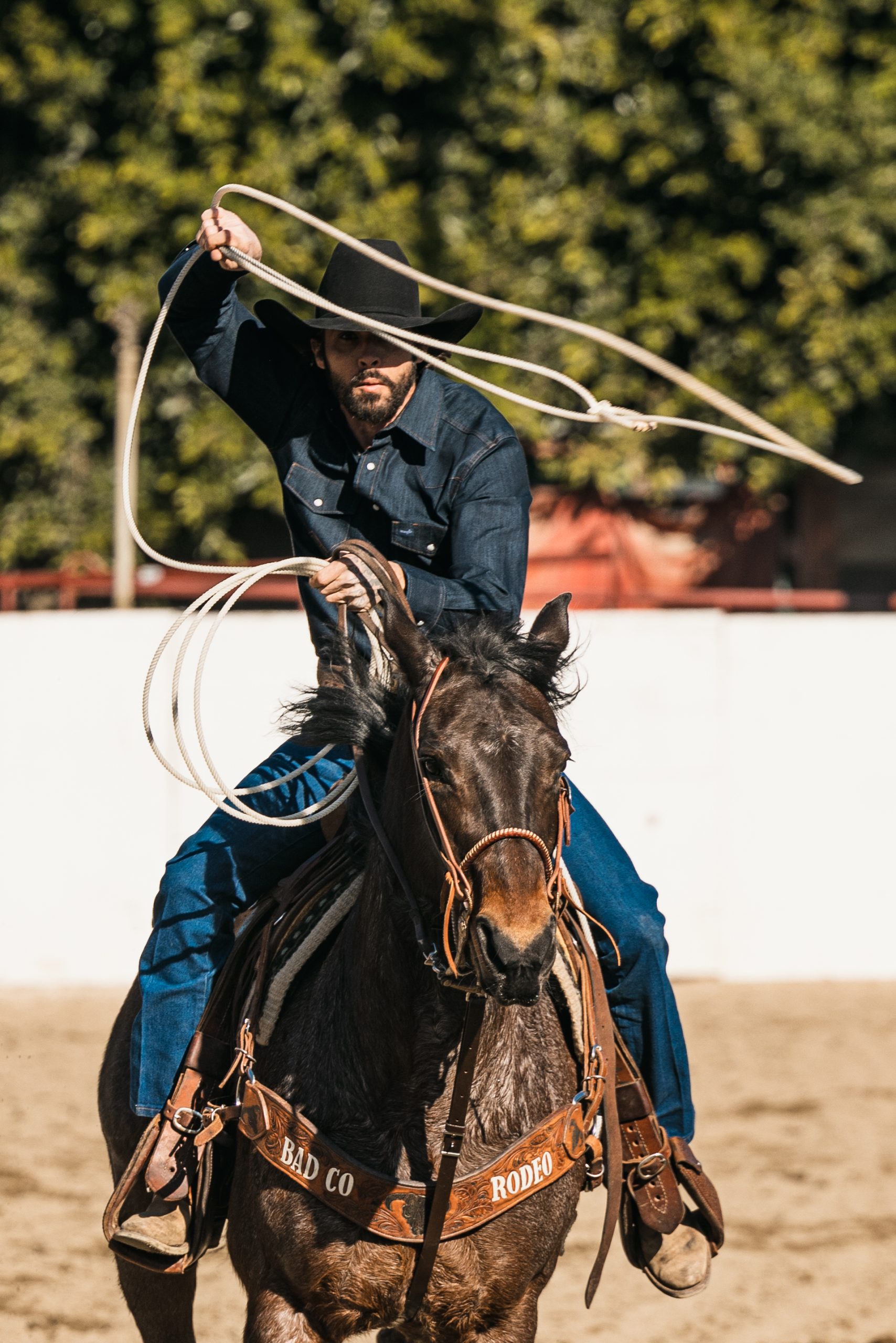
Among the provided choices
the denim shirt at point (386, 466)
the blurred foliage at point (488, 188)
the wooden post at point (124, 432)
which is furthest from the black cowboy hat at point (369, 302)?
the blurred foliage at point (488, 188)

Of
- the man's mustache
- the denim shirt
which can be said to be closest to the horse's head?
the denim shirt

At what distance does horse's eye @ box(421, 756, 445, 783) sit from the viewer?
2.61 meters

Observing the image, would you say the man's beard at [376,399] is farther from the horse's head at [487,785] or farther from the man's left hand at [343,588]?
the horse's head at [487,785]

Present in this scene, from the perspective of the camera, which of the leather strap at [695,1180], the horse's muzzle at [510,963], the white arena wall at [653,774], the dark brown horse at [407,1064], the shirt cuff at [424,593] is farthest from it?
the white arena wall at [653,774]

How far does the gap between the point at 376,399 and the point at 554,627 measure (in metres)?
0.83

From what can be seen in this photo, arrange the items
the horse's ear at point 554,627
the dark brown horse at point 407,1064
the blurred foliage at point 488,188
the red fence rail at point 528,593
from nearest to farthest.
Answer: the dark brown horse at point 407,1064 → the horse's ear at point 554,627 → the red fence rail at point 528,593 → the blurred foliage at point 488,188

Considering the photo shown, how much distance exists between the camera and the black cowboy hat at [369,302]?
3.47 m

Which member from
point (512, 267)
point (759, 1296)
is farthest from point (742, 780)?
point (512, 267)

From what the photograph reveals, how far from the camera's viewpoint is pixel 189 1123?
10.7 ft

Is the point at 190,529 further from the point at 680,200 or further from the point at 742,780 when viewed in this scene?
the point at 742,780

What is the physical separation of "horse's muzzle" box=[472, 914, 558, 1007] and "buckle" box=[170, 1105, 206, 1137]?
1116 mm

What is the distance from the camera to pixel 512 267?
12633 mm

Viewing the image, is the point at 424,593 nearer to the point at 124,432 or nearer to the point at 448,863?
the point at 448,863

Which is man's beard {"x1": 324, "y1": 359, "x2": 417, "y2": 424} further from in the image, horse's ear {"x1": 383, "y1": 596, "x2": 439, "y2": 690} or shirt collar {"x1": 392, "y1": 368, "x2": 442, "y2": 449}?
horse's ear {"x1": 383, "y1": 596, "x2": 439, "y2": 690}
